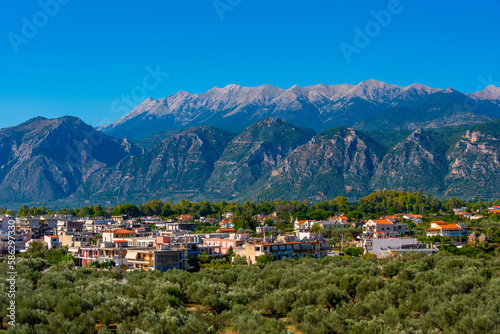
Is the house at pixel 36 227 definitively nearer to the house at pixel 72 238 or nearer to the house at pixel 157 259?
the house at pixel 72 238

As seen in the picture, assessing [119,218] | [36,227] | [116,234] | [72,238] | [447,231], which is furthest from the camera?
[119,218]

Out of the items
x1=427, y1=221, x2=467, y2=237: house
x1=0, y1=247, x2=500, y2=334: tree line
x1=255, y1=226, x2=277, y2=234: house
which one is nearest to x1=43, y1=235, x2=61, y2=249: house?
x1=0, y1=247, x2=500, y2=334: tree line

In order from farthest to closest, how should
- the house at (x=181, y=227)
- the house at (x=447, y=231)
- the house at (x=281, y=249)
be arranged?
the house at (x=181, y=227) < the house at (x=447, y=231) < the house at (x=281, y=249)

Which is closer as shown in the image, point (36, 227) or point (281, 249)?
point (281, 249)

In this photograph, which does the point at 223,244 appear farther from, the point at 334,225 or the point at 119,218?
the point at 119,218

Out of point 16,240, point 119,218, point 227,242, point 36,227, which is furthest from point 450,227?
point 119,218

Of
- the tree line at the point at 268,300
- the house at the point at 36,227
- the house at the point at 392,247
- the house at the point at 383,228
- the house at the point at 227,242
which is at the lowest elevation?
the tree line at the point at 268,300

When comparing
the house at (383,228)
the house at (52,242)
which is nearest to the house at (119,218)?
the house at (52,242)

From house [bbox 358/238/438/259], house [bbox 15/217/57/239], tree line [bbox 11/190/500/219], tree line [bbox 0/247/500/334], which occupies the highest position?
tree line [bbox 11/190/500/219]

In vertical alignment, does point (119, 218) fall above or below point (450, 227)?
above

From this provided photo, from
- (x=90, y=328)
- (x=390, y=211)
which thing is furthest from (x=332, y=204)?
(x=90, y=328)

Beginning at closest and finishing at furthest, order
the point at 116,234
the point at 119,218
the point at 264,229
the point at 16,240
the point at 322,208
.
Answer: the point at 116,234
the point at 16,240
the point at 264,229
the point at 119,218
the point at 322,208

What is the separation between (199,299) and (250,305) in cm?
436

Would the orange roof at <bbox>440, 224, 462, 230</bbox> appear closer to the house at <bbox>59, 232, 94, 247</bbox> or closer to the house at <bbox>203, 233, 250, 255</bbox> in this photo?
the house at <bbox>203, 233, 250, 255</bbox>
